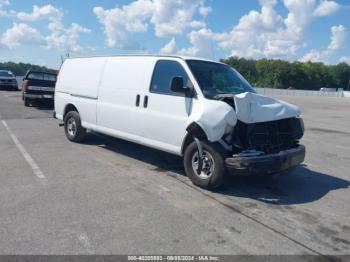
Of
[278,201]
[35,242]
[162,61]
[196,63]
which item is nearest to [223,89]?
[196,63]

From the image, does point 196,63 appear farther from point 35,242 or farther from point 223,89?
point 35,242

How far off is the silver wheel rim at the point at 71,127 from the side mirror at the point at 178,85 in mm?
3916

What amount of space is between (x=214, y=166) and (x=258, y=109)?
1.11m

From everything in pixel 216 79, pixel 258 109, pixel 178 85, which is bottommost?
pixel 258 109

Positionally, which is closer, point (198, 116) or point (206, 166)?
point (198, 116)

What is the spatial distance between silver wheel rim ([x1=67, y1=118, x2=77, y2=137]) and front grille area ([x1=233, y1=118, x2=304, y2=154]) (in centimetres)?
487

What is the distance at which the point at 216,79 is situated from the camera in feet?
21.9

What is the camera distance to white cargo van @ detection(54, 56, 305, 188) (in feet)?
18.6

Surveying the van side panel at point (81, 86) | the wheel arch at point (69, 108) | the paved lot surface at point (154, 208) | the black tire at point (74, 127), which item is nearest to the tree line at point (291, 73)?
the van side panel at point (81, 86)

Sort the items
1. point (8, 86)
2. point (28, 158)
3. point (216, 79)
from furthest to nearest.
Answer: point (8, 86) < point (28, 158) < point (216, 79)

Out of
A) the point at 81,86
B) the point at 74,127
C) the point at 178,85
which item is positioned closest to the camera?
the point at 178,85

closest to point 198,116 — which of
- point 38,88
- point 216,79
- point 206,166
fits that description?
point 206,166

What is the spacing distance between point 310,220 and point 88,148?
557cm

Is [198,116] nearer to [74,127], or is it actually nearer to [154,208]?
[154,208]
